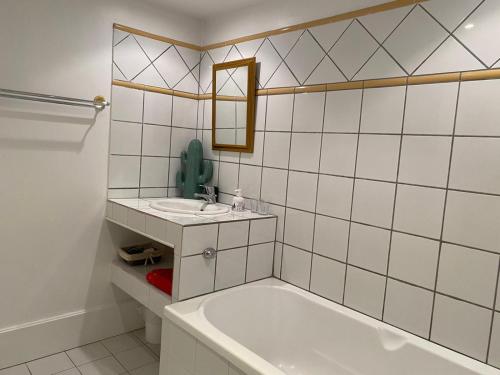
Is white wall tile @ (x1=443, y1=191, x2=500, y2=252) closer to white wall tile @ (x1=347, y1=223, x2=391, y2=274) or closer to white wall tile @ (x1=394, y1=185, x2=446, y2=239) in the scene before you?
white wall tile @ (x1=394, y1=185, x2=446, y2=239)

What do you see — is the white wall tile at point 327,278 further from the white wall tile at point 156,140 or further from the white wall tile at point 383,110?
the white wall tile at point 156,140

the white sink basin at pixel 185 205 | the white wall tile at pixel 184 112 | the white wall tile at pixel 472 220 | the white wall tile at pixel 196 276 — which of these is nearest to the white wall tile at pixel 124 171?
the white sink basin at pixel 185 205

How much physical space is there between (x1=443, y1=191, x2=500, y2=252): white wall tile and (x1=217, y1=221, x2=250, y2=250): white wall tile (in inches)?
35.3

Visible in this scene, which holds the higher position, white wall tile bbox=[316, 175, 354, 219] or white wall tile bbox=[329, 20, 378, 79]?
white wall tile bbox=[329, 20, 378, 79]

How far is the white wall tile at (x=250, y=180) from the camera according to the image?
2.15 meters

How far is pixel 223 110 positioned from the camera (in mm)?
2309

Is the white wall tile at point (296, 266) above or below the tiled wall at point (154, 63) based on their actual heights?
below

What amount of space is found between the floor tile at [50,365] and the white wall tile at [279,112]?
170 cm

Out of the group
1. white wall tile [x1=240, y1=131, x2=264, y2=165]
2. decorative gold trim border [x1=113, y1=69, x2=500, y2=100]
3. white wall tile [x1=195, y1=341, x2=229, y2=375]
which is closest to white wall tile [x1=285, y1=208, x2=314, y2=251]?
white wall tile [x1=240, y1=131, x2=264, y2=165]

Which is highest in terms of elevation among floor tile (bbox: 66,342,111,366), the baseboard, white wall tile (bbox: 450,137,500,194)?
white wall tile (bbox: 450,137,500,194)

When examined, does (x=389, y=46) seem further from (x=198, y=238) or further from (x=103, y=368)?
(x=103, y=368)

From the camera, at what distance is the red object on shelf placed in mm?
1812

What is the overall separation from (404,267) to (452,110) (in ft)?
2.13

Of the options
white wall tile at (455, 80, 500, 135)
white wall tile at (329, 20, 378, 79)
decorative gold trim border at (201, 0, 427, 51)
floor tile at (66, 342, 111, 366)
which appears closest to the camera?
white wall tile at (455, 80, 500, 135)
